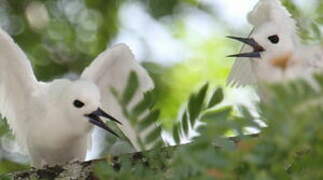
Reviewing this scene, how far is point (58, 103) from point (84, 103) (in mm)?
120

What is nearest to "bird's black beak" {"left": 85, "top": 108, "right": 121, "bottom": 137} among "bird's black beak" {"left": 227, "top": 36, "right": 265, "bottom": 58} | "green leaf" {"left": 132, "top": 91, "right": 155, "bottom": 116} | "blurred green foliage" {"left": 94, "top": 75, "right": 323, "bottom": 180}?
"bird's black beak" {"left": 227, "top": 36, "right": 265, "bottom": 58}

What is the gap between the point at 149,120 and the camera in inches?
61.2

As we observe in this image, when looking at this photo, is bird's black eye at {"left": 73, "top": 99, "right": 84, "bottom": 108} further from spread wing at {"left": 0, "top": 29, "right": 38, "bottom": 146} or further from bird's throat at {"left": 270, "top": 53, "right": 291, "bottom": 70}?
bird's throat at {"left": 270, "top": 53, "right": 291, "bottom": 70}

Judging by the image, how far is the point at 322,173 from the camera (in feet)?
4.46

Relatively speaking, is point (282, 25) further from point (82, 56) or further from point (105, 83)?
point (82, 56)

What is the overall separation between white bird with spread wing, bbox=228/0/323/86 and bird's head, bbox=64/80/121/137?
527 millimetres

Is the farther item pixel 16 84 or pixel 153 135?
pixel 16 84

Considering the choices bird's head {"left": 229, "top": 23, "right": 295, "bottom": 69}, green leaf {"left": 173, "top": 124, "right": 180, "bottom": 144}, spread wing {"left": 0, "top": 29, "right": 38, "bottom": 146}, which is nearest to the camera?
green leaf {"left": 173, "top": 124, "right": 180, "bottom": 144}

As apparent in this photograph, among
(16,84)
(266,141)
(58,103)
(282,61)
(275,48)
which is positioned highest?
(16,84)

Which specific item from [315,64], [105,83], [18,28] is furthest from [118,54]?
[18,28]

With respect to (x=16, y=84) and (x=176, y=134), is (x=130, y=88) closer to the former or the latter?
(x=176, y=134)

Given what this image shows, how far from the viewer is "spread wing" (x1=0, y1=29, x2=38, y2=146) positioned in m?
3.34

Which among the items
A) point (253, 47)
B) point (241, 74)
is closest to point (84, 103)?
point (253, 47)

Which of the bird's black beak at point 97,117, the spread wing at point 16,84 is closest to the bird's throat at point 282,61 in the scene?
the bird's black beak at point 97,117
